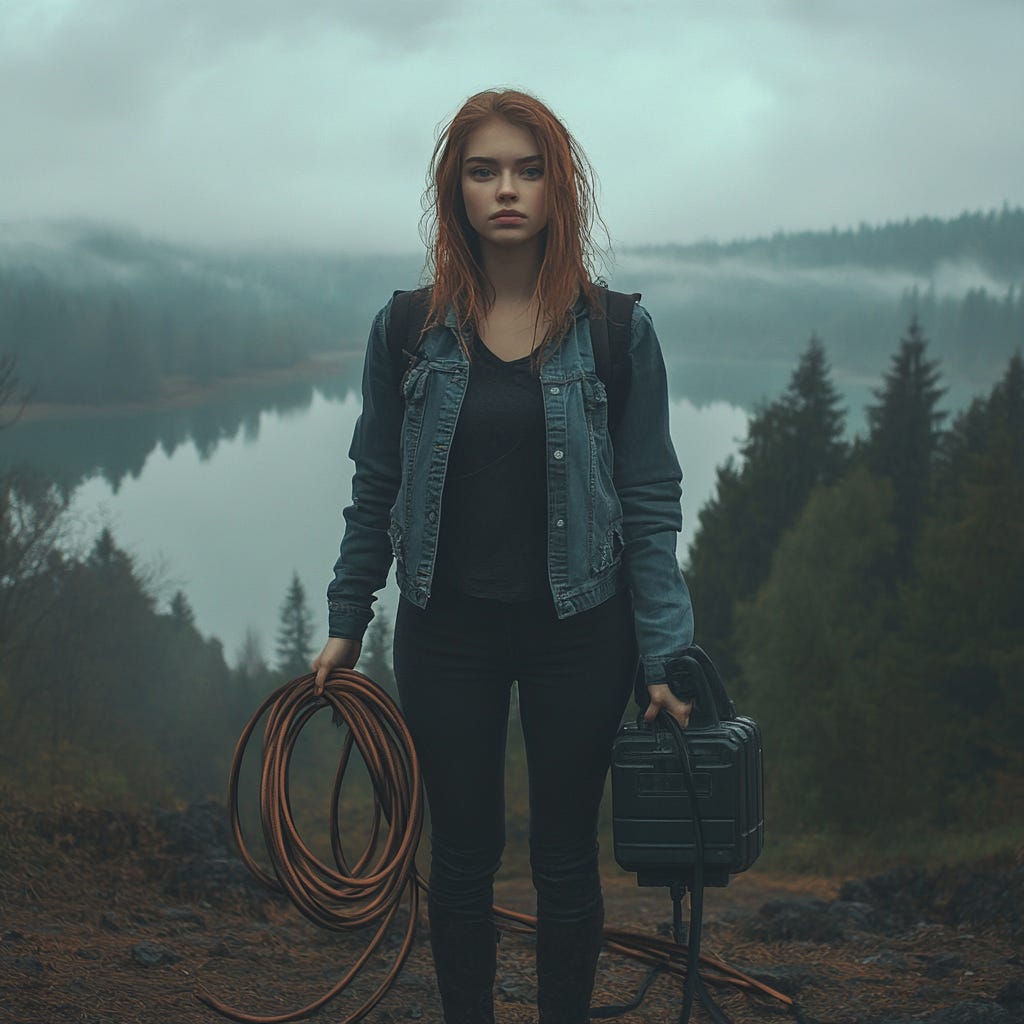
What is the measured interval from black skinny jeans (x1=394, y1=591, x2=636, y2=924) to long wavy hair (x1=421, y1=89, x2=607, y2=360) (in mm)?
640

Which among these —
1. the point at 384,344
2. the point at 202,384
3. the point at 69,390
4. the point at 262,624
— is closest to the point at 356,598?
the point at 384,344

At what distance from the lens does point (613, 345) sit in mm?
3029

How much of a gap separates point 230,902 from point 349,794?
4196 cm

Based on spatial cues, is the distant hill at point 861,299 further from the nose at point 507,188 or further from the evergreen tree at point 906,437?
the nose at point 507,188

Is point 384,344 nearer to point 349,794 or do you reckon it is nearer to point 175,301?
point 349,794

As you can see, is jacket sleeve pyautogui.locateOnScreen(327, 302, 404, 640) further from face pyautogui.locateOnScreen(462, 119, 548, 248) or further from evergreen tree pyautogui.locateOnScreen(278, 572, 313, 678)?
evergreen tree pyautogui.locateOnScreen(278, 572, 313, 678)

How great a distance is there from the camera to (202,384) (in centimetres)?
11550

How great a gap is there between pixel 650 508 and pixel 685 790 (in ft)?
2.24

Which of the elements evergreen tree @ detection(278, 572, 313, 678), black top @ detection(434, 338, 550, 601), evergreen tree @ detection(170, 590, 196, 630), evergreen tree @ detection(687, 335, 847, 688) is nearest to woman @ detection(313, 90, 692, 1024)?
black top @ detection(434, 338, 550, 601)

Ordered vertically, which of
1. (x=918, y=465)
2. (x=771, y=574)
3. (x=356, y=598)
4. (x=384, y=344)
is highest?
(x=384, y=344)

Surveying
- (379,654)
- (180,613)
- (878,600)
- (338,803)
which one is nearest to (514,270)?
(338,803)

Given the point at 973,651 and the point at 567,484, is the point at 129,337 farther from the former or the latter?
the point at 567,484

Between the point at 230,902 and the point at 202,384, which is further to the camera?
the point at 202,384

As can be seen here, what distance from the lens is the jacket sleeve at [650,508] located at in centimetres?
302
